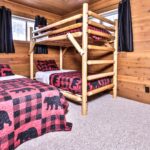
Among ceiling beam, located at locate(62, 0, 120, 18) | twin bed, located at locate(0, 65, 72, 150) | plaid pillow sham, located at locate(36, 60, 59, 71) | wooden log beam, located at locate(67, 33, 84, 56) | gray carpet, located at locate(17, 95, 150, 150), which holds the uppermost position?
ceiling beam, located at locate(62, 0, 120, 18)

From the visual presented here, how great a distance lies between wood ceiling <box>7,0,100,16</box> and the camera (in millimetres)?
3354

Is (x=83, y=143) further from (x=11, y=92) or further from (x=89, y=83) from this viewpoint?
(x=89, y=83)

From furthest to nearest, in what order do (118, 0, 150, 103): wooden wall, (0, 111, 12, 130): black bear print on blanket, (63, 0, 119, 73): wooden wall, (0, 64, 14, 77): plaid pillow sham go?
(63, 0, 119, 73): wooden wall → (0, 64, 14, 77): plaid pillow sham → (118, 0, 150, 103): wooden wall → (0, 111, 12, 130): black bear print on blanket

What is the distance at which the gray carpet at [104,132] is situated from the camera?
57.1 inches

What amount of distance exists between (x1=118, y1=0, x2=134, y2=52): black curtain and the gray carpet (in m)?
1.20

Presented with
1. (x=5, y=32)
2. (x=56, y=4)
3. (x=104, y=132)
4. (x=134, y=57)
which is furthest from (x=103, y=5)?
(x=104, y=132)

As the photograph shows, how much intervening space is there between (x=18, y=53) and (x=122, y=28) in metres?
2.48

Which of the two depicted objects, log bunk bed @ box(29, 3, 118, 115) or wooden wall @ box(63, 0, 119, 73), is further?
wooden wall @ box(63, 0, 119, 73)

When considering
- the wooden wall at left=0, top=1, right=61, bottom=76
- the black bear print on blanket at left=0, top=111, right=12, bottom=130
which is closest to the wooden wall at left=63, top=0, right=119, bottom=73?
the wooden wall at left=0, top=1, right=61, bottom=76

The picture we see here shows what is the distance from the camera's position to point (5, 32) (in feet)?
10.3

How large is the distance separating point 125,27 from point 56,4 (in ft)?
5.90

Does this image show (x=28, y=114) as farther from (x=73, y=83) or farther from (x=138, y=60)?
(x=138, y=60)

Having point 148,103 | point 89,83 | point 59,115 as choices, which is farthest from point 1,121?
point 148,103

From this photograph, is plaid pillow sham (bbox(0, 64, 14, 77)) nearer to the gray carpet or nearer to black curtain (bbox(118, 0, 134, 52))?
the gray carpet
